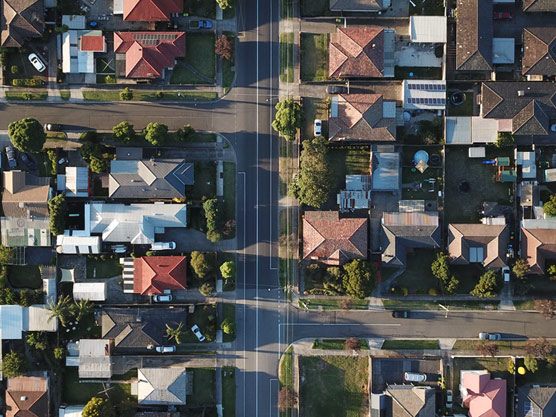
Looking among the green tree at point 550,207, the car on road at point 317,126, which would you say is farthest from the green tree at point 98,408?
the green tree at point 550,207

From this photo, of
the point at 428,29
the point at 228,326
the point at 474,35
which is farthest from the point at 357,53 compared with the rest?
the point at 228,326

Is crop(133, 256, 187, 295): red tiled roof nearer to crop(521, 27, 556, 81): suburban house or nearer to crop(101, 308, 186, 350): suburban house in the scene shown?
crop(101, 308, 186, 350): suburban house

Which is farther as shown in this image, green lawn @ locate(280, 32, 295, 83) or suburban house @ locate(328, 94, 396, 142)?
green lawn @ locate(280, 32, 295, 83)

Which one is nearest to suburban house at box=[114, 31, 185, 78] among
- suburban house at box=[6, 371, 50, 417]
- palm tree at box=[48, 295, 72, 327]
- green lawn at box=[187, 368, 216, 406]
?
palm tree at box=[48, 295, 72, 327]

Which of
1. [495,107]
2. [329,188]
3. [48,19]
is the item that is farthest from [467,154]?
[48,19]

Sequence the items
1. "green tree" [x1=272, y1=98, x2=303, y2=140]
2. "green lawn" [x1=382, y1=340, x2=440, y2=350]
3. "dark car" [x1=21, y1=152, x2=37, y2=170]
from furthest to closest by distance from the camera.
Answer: "green lawn" [x1=382, y1=340, x2=440, y2=350], "dark car" [x1=21, y1=152, x2=37, y2=170], "green tree" [x1=272, y1=98, x2=303, y2=140]

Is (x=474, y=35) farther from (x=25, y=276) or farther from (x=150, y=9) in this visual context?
(x=25, y=276)

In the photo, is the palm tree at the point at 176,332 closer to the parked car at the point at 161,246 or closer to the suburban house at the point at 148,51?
the parked car at the point at 161,246
